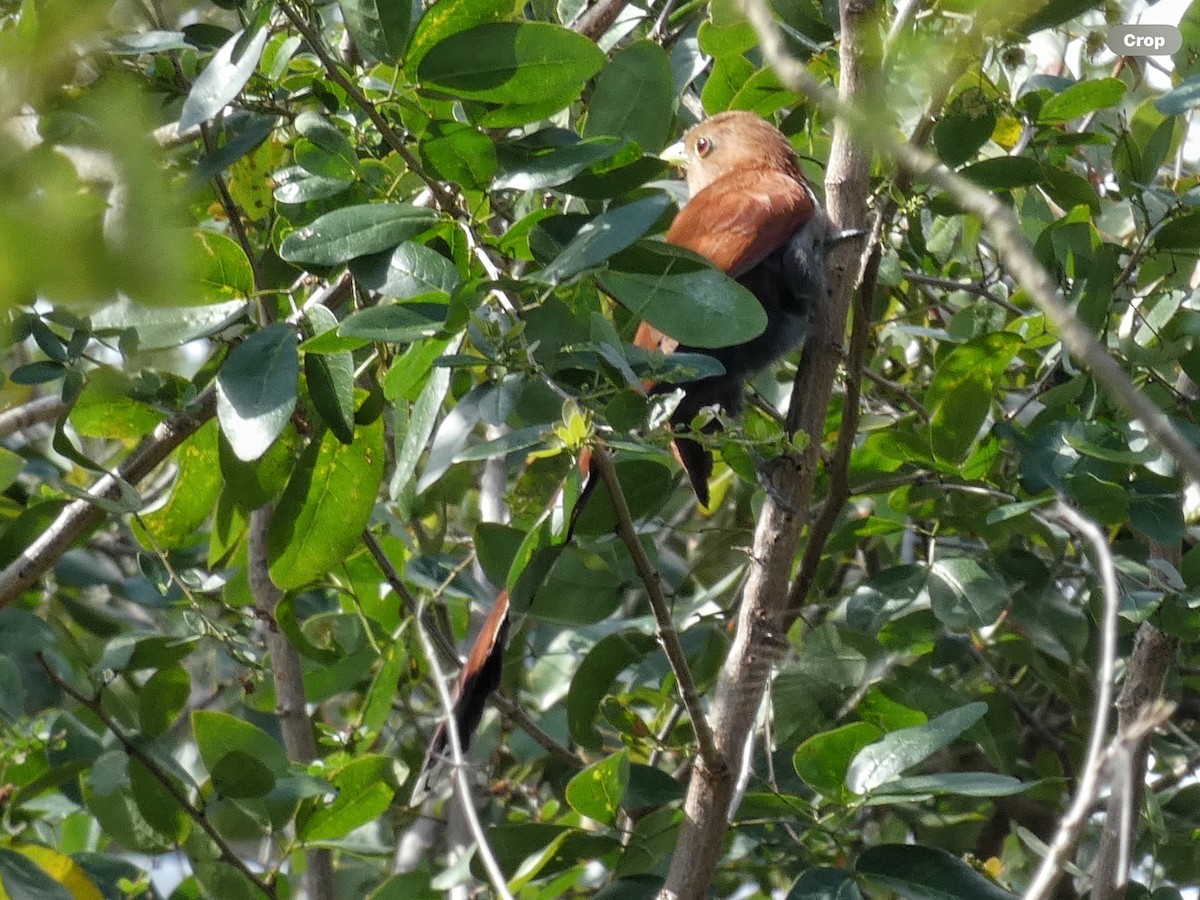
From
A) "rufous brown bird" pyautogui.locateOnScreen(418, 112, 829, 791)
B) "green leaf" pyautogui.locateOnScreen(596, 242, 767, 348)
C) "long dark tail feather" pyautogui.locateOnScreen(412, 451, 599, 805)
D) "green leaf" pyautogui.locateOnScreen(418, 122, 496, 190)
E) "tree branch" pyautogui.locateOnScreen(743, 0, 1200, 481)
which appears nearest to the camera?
"tree branch" pyautogui.locateOnScreen(743, 0, 1200, 481)

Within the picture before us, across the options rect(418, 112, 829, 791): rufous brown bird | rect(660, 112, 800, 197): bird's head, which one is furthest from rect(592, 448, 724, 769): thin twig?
rect(660, 112, 800, 197): bird's head

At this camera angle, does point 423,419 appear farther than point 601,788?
No

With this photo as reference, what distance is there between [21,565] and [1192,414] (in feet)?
6.23

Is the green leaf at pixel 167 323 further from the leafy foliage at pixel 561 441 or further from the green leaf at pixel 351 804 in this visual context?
the green leaf at pixel 351 804

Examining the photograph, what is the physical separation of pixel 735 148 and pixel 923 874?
1.95 m

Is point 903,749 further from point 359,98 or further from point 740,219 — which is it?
point 740,219

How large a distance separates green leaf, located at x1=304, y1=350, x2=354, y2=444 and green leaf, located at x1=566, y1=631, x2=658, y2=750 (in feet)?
2.51

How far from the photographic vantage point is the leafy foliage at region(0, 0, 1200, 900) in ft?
5.42

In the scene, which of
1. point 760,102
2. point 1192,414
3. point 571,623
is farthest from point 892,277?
point 571,623

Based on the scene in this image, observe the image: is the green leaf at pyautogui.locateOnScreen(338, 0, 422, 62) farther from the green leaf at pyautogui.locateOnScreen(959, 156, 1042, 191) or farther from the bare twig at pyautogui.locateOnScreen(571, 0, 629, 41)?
the green leaf at pyautogui.locateOnScreen(959, 156, 1042, 191)

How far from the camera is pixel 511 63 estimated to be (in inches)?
65.5

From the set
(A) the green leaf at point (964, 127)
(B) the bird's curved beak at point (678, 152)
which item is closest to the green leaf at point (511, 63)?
(A) the green leaf at point (964, 127)

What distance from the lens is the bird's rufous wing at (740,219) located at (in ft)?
9.45

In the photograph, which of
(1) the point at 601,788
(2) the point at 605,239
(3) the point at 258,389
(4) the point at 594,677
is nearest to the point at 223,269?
(3) the point at 258,389
